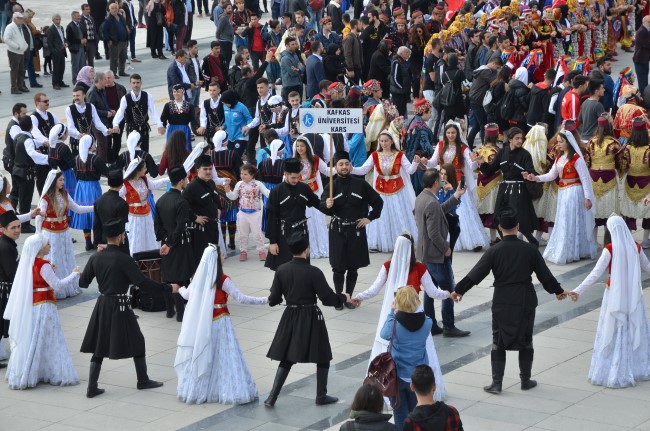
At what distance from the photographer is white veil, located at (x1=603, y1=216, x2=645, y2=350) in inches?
488

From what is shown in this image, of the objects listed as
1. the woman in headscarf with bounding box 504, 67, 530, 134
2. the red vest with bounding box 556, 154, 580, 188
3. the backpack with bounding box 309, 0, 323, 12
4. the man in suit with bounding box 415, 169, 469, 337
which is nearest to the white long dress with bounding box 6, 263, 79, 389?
the man in suit with bounding box 415, 169, 469, 337

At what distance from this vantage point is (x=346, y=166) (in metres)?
15.1

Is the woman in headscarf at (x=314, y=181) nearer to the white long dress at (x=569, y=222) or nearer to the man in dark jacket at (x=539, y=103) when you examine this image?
the white long dress at (x=569, y=222)

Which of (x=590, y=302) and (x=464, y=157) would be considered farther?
(x=464, y=157)

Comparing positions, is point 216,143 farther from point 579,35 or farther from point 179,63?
point 579,35

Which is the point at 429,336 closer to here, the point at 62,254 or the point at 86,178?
the point at 62,254

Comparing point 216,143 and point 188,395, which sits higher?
point 216,143

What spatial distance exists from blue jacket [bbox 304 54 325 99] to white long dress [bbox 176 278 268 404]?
13.5 meters

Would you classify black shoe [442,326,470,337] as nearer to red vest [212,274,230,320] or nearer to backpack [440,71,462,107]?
red vest [212,274,230,320]

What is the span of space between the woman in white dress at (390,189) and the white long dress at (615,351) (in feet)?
16.5

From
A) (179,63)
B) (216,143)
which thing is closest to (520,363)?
(216,143)

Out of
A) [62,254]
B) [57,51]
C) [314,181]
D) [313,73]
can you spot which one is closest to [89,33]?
[57,51]

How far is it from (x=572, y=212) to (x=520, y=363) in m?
5.20

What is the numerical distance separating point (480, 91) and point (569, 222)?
5.67 meters
